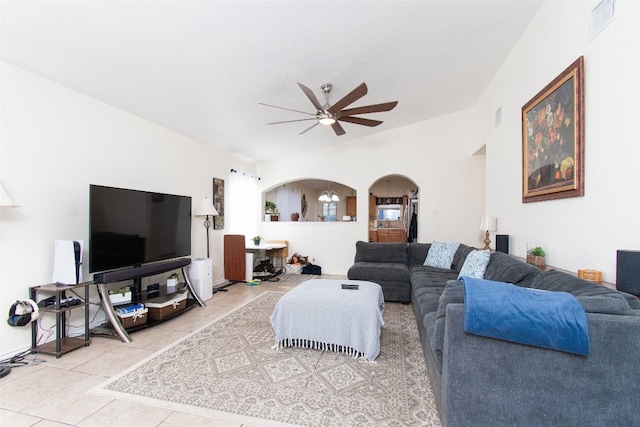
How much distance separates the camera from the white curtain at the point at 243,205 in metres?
5.80

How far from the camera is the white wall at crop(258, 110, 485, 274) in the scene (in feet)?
18.6

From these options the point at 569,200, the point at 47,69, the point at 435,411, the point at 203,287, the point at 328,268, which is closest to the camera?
the point at 435,411

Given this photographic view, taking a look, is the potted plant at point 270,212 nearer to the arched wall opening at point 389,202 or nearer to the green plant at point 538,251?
the arched wall opening at point 389,202

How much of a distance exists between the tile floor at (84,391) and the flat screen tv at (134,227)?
792 mm

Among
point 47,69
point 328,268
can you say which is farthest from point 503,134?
point 47,69

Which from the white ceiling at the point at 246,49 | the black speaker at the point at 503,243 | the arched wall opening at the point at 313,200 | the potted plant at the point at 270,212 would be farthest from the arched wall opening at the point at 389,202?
the black speaker at the point at 503,243

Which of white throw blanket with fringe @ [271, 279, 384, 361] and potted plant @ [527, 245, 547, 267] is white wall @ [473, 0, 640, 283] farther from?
white throw blanket with fringe @ [271, 279, 384, 361]

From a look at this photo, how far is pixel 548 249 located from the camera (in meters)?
2.76

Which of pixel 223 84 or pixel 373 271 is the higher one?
pixel 223 84

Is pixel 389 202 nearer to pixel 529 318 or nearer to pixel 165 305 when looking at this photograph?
pixel 165 305

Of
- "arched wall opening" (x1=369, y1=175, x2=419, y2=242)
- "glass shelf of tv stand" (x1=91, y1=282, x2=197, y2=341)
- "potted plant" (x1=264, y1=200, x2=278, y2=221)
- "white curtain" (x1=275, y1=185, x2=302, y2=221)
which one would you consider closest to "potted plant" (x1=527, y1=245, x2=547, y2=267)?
"glass shelf of tv stand" (x1=91, y1=282, x2=197, y2=341)

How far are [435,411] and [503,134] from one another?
3.58 meters

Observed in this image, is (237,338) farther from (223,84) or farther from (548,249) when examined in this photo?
(548,249)

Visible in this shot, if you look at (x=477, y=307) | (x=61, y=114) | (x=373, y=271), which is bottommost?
(x=373, y=271)
